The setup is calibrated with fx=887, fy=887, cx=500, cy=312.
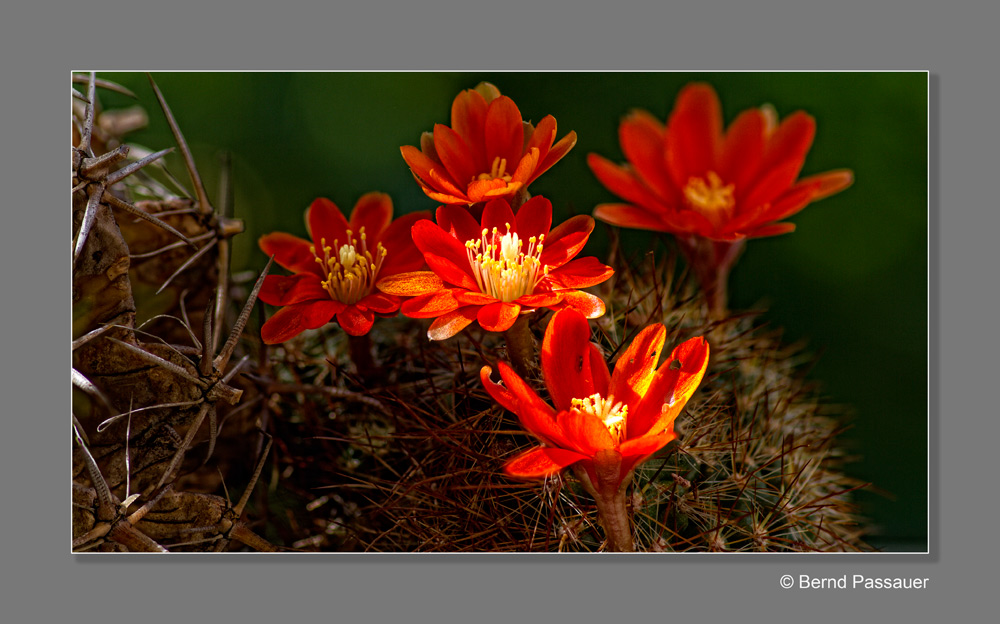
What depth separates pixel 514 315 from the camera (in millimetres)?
1378

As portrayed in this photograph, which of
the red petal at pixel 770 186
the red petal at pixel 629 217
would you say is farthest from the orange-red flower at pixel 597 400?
the red petal at pixel 770 186

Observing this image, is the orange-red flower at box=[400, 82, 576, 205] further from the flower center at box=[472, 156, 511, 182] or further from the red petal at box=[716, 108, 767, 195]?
the red petal at box=[716, 108, 767, 195]

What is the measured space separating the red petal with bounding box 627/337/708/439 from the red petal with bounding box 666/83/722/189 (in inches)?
13.8

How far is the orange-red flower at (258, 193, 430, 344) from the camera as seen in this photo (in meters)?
1.47

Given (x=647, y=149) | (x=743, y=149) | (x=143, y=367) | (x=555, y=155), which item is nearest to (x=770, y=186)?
(x=743, y=149)

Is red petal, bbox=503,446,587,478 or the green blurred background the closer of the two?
red petal, bbox=503,446,587,478

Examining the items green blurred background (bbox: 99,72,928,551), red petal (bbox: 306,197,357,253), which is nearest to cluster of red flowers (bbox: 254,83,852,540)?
red petal (bbox: 306,197,357,253)

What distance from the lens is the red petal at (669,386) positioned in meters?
1.43

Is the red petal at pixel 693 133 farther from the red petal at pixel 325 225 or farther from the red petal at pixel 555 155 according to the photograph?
the red petal at pixel 325 225

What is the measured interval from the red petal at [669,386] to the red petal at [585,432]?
0.08 meters

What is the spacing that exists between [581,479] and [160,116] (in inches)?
44.2

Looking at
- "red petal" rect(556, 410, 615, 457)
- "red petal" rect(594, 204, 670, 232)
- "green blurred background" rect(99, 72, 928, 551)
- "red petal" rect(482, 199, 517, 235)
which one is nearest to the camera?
"red petal" rect(556, 410, 615, 457)

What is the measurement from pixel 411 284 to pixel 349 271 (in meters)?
0.12

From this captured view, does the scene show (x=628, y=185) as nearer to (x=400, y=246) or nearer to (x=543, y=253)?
(x=543, y=253)
